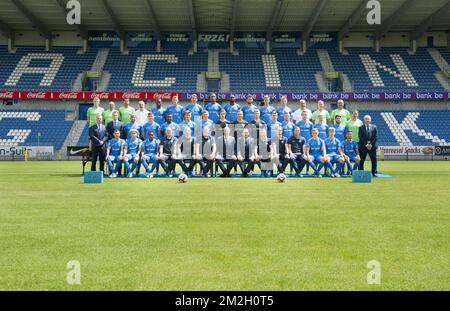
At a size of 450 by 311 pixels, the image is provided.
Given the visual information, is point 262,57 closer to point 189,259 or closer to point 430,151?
point 430,151

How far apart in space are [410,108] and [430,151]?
5802 millimetres

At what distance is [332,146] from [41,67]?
108ft

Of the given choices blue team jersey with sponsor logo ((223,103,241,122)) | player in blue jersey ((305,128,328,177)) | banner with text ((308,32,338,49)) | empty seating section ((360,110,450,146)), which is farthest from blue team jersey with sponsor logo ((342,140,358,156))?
banner with text ((308,32,338,49))

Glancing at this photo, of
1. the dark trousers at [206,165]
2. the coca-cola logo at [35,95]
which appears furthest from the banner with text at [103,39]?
the dark trousers at [206,165]

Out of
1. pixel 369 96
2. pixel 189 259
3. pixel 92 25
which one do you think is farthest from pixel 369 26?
pixel 189 259

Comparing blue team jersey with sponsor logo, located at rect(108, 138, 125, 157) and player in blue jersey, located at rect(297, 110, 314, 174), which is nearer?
blue team jersey with sponsor logo, located at rect(108, 138, 125, 157)

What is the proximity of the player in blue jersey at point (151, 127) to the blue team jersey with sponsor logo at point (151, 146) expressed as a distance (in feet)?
0.91

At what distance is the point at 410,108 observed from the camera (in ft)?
131

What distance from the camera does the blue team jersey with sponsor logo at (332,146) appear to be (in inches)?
616

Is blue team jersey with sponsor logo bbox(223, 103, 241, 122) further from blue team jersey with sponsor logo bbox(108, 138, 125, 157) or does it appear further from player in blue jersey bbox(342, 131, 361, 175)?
player in blue jersey bbox(342, 131, 361, 175)

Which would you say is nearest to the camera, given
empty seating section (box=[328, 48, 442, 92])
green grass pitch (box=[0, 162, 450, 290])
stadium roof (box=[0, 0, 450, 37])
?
green grass pitch (box=[0, 162, 450, 290])

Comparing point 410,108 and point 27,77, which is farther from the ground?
point 27,77

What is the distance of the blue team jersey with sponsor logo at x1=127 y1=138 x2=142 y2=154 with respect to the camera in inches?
609

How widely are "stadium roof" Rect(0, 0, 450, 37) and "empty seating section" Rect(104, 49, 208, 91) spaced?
241cm
